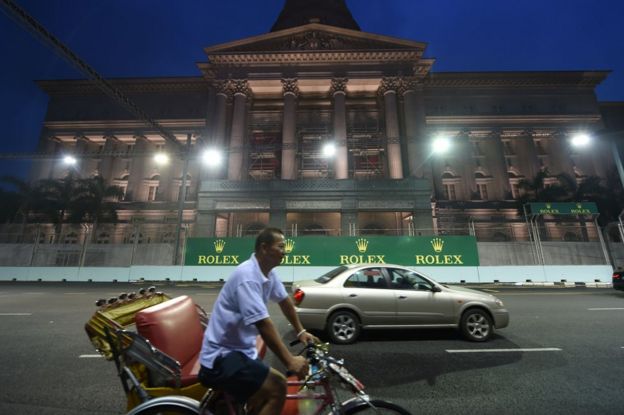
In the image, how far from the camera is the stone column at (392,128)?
2670cm

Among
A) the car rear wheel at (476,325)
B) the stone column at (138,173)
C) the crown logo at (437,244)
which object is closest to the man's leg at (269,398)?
the car rear wheel at (476,325)

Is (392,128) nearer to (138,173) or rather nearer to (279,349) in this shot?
(279,349)

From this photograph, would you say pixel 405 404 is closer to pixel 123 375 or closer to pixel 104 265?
pixel 123 375

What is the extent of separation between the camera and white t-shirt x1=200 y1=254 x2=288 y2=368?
184cm

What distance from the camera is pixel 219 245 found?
1573 centimetres

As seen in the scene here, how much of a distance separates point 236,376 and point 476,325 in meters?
5.48

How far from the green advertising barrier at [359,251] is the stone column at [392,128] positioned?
12.4 m

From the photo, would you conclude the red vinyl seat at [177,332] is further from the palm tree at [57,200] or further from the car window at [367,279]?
the palm tree at [57,200]

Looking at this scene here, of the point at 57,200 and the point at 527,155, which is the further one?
the point at 527,155

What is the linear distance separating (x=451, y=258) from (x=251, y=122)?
2803cm

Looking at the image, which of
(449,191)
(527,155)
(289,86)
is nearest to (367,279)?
(289,86)

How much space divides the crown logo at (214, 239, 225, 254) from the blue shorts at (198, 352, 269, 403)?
14.6 meters

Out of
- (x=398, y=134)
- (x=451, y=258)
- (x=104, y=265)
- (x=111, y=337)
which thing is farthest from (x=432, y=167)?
(x=111, y=337)

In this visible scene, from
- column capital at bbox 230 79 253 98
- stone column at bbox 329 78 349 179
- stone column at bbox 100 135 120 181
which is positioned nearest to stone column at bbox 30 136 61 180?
stone column at bbox 100 135 120 181
